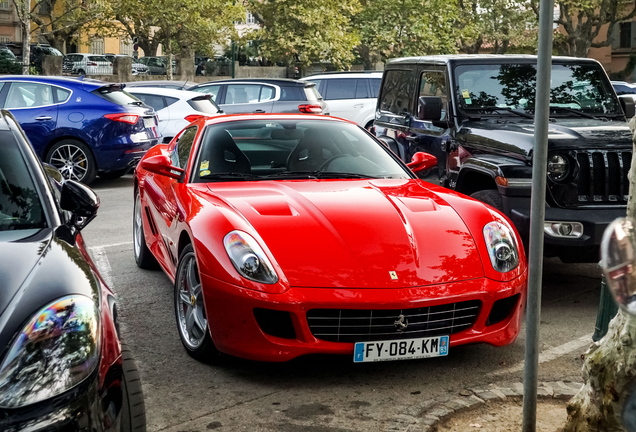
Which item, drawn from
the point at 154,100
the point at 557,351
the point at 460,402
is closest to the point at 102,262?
the point at 557,351

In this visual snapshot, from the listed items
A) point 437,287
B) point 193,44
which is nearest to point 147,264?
point 437,287

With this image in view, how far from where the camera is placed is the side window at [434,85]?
813cm

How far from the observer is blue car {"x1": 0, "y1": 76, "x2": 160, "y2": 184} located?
42.7 ft

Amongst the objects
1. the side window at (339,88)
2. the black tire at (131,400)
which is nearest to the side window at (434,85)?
the black tire at (131,400)

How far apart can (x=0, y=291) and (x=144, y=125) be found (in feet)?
35.4

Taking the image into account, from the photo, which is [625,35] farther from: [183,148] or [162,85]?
[183,148]

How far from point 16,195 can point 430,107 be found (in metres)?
4.49

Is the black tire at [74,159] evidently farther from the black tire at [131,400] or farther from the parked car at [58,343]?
the black tire at [131,400]

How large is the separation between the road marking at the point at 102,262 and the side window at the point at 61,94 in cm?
522

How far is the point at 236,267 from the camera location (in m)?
4.65

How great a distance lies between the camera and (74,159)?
1312 centimetres

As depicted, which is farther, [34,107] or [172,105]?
[172,105]

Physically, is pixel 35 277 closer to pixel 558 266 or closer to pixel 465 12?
pixel 558 266

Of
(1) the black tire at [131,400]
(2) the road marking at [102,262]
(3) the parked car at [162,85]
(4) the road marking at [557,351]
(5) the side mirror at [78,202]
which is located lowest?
(2) the road marking at [102,262]
